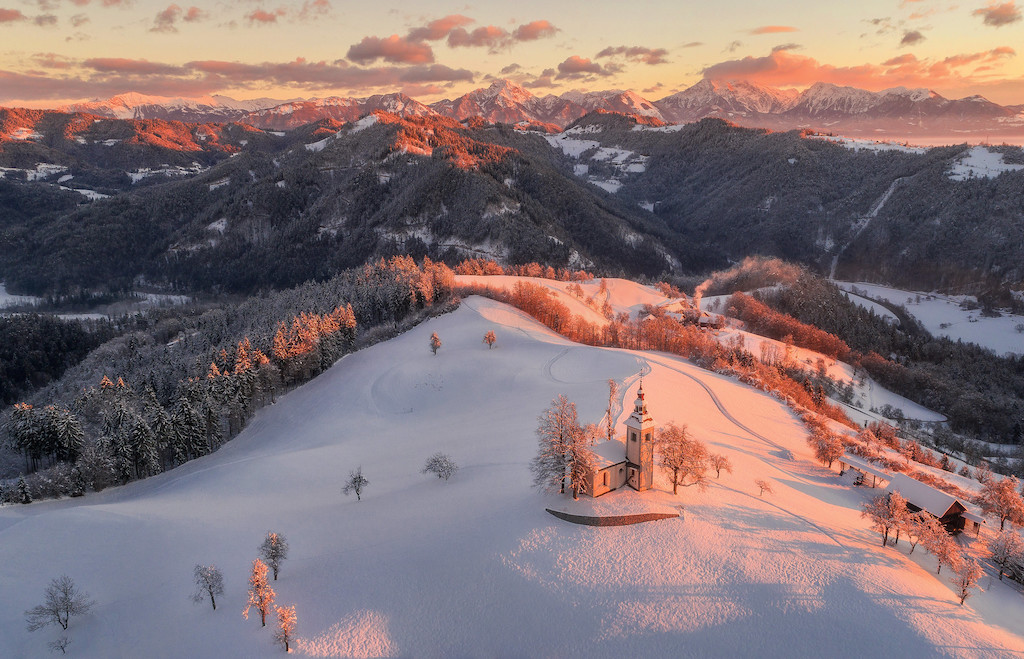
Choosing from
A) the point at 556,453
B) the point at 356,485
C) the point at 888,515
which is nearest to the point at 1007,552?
the point at 888,515

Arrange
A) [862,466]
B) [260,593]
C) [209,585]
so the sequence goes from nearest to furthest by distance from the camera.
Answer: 1. [260,593]
2. [209,585]
3. [862,466]

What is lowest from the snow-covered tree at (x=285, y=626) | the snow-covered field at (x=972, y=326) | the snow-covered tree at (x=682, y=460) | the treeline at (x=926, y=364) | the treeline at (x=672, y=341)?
the snow-covered field at (x=972, y=326)

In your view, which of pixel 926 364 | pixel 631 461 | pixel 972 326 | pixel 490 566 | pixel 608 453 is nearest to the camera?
pixel 490 566

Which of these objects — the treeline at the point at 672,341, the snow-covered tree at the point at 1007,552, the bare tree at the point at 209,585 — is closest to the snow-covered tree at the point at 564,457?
the bare tree at the point at 209,585

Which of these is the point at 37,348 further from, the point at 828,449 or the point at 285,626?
the point at 828,449

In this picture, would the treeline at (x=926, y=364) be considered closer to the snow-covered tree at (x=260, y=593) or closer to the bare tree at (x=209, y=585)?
the snow-covered tree at (x=260, y=593)

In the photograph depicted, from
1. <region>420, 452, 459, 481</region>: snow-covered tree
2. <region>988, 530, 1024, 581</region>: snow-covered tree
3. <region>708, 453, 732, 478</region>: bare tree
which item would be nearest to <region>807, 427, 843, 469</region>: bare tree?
<region>988, 530, 1024, 581</region>: snow-covered tree

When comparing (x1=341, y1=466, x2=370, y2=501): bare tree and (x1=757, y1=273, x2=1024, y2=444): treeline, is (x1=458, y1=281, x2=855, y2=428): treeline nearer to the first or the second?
(x1=757, y1=273, x2=1024, y2=444): treeline
